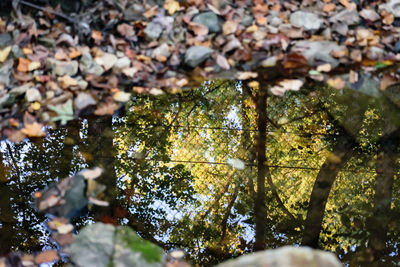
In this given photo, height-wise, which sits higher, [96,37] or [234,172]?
[96,37]

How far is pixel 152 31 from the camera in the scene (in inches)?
113

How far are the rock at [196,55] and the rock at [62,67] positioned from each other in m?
0.80

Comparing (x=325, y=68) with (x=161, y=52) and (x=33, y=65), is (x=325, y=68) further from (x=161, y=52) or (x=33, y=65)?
(x=33, y=65)

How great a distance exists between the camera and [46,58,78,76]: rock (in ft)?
8.57

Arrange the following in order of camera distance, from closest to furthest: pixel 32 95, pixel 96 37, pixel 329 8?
Result: 1. pixel 32 95
2. pixel 96 37
3. pixel 329 8

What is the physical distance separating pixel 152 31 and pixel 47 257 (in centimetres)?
175

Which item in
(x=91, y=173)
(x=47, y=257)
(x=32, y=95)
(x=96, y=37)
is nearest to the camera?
(x=47, y=257)

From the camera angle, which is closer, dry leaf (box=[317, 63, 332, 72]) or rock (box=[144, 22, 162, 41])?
dry leaf (box=[317, 63, 332, 72])

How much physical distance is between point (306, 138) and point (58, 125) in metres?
1.87

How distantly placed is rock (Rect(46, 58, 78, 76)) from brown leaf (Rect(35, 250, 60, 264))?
1.22 m

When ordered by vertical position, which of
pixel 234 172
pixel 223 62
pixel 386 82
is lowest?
pixel 234 172

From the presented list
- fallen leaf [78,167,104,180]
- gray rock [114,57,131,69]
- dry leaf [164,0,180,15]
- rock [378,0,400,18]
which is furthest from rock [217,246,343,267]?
rock [378,0,400,18]

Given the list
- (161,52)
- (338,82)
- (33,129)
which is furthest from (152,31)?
(338,82)

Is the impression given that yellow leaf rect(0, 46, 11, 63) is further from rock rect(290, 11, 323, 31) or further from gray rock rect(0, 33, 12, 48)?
rock rect(290, 11, 323, 31)
